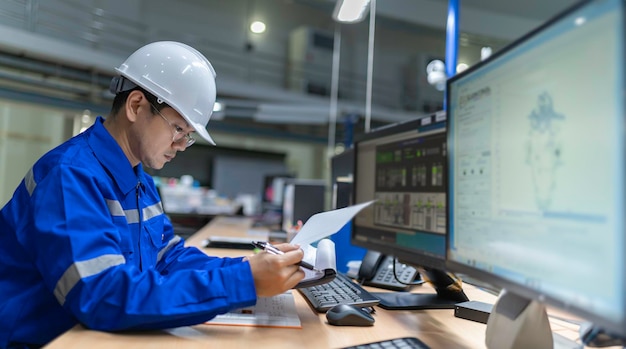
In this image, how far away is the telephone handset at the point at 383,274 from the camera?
4.28ft

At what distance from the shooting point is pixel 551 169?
0.57 metres

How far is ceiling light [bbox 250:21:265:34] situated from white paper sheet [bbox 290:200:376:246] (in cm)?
687

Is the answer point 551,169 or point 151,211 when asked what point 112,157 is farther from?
point 551,169

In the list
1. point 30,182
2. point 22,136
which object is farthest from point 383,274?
point 22,136

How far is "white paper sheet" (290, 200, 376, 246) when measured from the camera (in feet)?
2.82

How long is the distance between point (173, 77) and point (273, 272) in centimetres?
55

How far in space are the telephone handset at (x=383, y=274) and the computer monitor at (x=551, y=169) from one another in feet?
1.65

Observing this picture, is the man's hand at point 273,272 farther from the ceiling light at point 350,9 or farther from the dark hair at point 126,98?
the ceiling light at point 350,9

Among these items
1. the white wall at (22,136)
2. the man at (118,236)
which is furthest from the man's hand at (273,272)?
the white wall at (22,136)

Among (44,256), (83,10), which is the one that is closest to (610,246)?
(44,256)

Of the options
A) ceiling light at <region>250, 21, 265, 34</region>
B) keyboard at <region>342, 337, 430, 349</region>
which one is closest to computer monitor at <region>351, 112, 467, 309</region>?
keyboard at <region>342, 337, 430, 349</region>

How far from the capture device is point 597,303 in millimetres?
475

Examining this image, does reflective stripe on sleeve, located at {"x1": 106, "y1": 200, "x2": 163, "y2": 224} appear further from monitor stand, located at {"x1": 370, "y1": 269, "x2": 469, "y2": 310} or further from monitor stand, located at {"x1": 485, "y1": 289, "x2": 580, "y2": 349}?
monitor stand, located at {"x1": 485, "y1": 289, "x2": 580, "y2": 349}

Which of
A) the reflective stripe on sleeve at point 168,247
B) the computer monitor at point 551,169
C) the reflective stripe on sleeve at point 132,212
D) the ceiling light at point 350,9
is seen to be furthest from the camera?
the ceiling light at point 350,9
